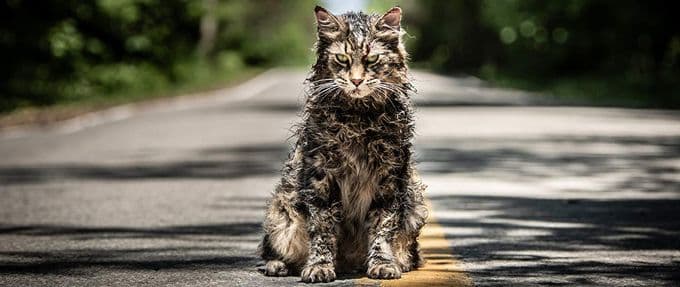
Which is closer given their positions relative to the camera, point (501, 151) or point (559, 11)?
point (501, 151)

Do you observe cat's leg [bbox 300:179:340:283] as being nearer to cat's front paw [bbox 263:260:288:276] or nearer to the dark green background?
cat's front paw [bbox 263:260:288:276]

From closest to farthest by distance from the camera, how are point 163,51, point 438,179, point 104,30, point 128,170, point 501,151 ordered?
1. point 438,179
2. point 128,170
3. point 501,151
4. point 104,30
5. point 163,51

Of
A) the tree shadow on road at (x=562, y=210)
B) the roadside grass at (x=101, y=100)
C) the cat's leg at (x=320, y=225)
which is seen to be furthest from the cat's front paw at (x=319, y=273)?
the roadside grass at (x=101, y=100)

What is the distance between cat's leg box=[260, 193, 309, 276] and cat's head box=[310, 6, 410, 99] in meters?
0.67

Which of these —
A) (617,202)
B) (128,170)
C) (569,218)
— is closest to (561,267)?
(569,218)

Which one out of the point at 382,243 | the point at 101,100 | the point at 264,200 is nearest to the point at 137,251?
the point at 382,243

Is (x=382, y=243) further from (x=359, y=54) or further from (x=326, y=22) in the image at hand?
(x=326, y=22)

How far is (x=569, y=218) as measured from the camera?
8969mm

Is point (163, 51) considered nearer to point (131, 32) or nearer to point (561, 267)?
point (131, 32)

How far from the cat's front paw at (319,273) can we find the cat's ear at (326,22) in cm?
116

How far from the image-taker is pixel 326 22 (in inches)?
227

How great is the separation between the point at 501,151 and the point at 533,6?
33.3 m

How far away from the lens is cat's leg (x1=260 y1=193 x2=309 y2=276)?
6039 mm

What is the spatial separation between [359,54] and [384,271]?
3.59ft
